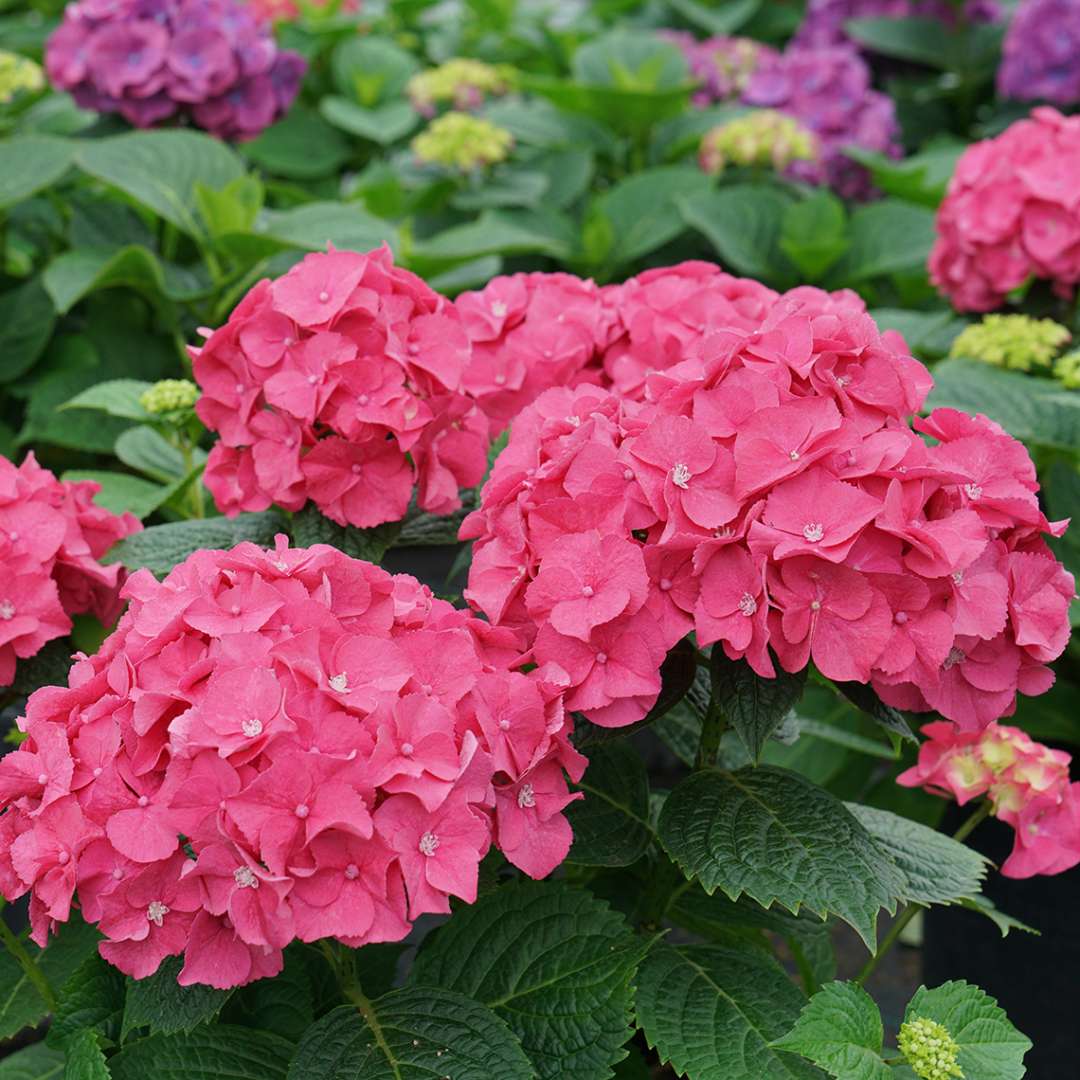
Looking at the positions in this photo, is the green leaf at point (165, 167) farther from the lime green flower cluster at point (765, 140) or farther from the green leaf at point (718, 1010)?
the green leaf at point (718, 1010)

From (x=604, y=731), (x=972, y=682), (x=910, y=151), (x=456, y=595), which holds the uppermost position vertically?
(x=972, y=682)

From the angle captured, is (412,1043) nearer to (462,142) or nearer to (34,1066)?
(34,1066)

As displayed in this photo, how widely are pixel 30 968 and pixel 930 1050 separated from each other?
900 mm

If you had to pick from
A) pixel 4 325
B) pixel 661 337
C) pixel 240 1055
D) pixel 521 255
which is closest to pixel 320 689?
pixel 240 1055

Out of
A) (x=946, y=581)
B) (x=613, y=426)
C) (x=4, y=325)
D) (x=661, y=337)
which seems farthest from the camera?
(x=4, y=325)

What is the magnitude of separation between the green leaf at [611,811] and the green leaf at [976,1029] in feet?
1.07

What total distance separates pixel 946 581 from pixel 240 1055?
2.62 feet

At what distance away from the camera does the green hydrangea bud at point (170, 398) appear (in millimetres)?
1723

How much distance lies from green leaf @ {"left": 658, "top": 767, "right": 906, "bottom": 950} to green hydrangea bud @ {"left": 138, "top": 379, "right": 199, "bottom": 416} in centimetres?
78

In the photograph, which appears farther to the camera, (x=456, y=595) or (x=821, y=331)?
(x=456, y=595)

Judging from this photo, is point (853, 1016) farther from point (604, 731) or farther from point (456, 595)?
point (456, 595)

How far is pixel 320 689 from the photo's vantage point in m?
1.10

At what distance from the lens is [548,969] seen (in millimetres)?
1382

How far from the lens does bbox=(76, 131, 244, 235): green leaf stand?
2377 millimetres
